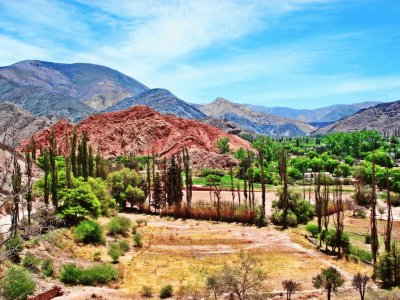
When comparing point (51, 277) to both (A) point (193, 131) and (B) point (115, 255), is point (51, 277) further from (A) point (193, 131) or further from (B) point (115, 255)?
(A) point (193, 131)

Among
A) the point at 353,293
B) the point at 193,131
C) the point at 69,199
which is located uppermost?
the point at 193,131

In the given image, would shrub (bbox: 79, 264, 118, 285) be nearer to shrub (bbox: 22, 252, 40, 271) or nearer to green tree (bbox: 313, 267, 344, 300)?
shrub (bbox: 22, 252, 40, 271)

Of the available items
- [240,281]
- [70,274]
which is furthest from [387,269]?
[70,274]

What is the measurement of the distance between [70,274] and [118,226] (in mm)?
11877

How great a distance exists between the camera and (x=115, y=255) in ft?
105

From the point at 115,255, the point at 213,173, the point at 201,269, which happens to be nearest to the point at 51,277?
the point at 115,255

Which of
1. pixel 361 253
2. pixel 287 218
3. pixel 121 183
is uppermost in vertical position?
pixel 121 183

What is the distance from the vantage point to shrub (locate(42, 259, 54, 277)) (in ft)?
87.3

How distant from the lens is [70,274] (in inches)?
1046

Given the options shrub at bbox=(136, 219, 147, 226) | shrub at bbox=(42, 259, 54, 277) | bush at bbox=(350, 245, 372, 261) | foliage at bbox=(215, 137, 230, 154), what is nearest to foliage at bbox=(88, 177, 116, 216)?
shrub at bbox=(136, 219, 147, 226)

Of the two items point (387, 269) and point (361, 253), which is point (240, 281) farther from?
point (361, 253)

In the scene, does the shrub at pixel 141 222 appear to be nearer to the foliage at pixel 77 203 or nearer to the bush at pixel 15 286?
the foliage at pixel 77 203

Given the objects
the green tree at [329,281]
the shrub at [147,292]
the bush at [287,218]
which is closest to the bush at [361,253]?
the bush at [287,218]

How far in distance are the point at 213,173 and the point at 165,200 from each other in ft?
121
